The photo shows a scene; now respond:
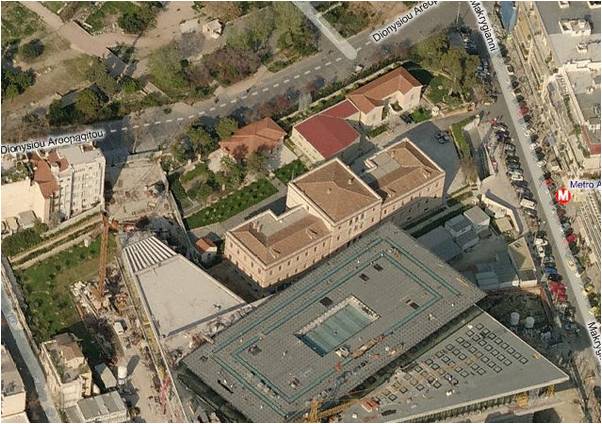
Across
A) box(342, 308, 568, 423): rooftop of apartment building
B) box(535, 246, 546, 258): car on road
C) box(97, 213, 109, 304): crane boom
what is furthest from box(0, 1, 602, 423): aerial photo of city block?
box(535, 246, 546, 258): car on road

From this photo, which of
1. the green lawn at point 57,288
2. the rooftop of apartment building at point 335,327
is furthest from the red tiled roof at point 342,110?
the green lawn at point 57,288

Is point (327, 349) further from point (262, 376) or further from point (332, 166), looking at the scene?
point (332, 166)

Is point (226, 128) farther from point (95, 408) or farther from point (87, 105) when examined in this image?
point (95, 408)

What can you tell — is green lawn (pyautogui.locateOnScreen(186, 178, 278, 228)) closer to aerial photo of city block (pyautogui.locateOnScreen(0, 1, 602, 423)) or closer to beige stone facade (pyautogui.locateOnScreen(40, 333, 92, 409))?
aerial photo of city block (pyautogui.locateOnScreen(0, 1, 602, 423))

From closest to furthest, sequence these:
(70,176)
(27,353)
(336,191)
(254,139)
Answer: (27,353), (336,191), (70,176), (254,139)

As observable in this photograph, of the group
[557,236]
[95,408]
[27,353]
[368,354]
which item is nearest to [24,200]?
[27,353]

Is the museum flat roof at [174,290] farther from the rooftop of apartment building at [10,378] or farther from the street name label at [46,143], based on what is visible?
the street name label at [46,143]
